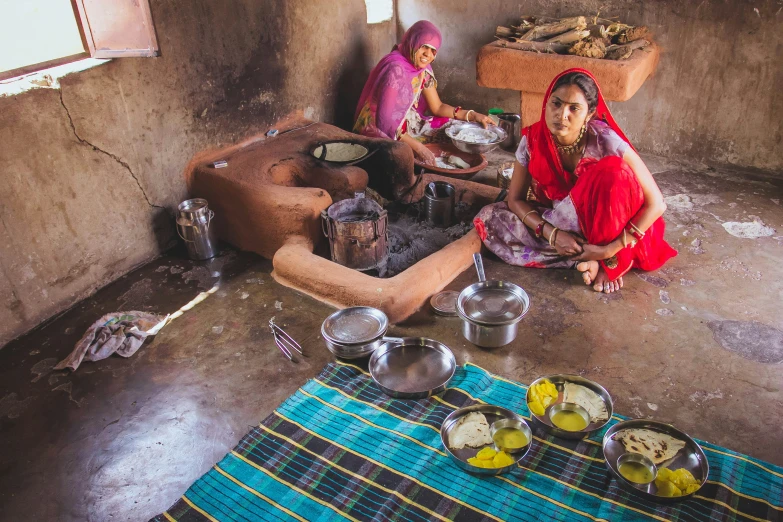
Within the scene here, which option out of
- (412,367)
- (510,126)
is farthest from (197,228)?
(510,126)

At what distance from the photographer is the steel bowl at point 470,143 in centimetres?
491

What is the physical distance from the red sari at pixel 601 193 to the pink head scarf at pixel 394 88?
5.36 ft

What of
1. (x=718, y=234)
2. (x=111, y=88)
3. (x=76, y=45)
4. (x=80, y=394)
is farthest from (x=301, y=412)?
(x=718, y=234)

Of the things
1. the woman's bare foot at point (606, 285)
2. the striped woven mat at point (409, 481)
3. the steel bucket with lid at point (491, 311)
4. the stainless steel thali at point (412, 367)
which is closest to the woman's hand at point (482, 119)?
the woman's bare foot at point (606, 285)

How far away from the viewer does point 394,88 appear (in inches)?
190

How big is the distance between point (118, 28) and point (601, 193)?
2.98 metres

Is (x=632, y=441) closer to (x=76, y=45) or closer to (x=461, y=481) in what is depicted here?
(x=461, y=481)

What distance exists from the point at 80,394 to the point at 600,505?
93.9 inches

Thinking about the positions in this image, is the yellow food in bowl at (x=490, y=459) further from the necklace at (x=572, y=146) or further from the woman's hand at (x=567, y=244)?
the necklace at (x=572, y=146)

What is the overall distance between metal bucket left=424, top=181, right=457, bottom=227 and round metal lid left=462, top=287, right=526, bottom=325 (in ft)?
3.38

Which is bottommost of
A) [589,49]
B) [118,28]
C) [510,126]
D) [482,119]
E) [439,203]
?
[439,203]

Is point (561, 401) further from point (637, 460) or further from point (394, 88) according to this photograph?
point (394, 88)

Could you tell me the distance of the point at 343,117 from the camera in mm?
5578

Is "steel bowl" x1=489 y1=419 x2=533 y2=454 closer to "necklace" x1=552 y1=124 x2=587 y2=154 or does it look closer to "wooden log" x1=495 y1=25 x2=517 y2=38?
"necklace" x1=552 y1=124 x2=587 y2=154
